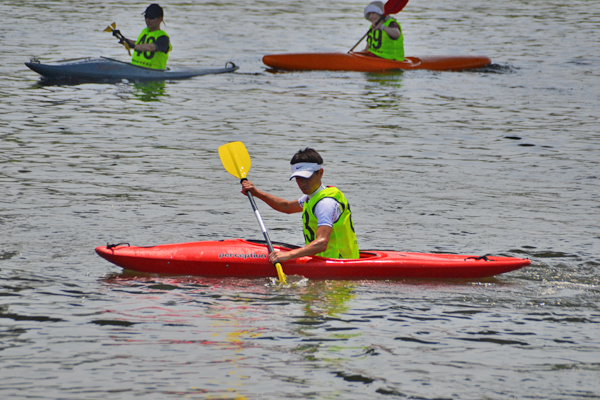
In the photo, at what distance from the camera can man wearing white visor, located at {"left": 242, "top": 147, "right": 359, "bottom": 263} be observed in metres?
5.38

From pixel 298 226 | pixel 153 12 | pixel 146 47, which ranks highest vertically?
pixel 153 12

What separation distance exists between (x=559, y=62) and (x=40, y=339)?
618 inches

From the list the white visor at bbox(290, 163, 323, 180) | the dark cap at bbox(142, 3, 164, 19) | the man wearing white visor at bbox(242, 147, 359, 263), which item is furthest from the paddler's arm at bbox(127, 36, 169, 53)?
the white visor at bbox(290, 163, 323, 180)

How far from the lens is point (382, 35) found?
1450 centimetres

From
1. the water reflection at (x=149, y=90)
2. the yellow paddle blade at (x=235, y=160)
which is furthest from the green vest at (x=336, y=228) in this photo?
the water reflection at (x=149, y=90)

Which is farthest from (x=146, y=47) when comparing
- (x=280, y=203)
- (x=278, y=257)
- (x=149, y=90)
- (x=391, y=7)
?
(x=278, y=257)

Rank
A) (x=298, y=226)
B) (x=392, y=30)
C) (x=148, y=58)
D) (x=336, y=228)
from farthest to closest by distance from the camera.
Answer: (x=392, y=30) → (x=148, y=58) → (x=298, y=226) → (x=336, y=228)

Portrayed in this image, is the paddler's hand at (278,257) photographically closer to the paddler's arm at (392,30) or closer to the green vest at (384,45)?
the paddler's arm at (392,30)

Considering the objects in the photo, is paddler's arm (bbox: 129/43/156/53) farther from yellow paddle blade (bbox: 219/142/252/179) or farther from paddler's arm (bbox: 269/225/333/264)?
paddler's arm (bbox: 269/225/333/264)

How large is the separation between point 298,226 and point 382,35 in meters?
8.04

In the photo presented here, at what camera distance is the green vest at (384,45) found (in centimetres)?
1457

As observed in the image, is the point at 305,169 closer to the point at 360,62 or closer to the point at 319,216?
the point at 319,216

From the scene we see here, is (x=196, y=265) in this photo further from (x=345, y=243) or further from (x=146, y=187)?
(x=146, y=187)

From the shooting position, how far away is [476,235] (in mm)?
6879
